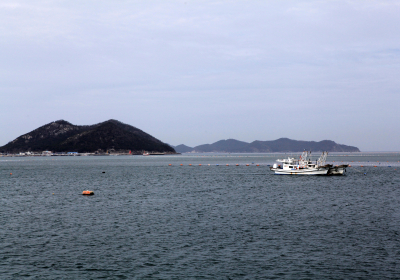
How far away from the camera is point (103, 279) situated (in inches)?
1059

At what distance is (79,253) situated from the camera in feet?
110

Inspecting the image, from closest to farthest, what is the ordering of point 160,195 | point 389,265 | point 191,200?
point 389,265 → point 191,200 → point 160,195

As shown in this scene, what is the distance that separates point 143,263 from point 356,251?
17814 millimetres

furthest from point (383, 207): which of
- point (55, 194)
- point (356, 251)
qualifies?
point (55, 194)

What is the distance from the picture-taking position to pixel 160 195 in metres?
79.2

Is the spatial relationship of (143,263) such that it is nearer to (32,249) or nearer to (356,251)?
(32,249)

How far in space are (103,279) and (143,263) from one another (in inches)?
168

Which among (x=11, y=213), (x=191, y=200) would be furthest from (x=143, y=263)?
(x=191, y=200)

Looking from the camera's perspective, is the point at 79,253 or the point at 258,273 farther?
the point at 79,253

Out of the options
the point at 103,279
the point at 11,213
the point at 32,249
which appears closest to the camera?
the point at 103,279

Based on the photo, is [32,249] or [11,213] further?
[11,213]

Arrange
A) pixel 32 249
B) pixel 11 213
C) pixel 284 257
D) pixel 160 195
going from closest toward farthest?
pixel 284 257
pixel 32 249
pixel 11 213
pixel 160 195

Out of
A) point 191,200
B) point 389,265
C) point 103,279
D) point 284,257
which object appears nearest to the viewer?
point 103,279

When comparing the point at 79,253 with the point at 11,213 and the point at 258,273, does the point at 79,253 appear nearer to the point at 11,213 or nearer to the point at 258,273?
the point at 258,273
